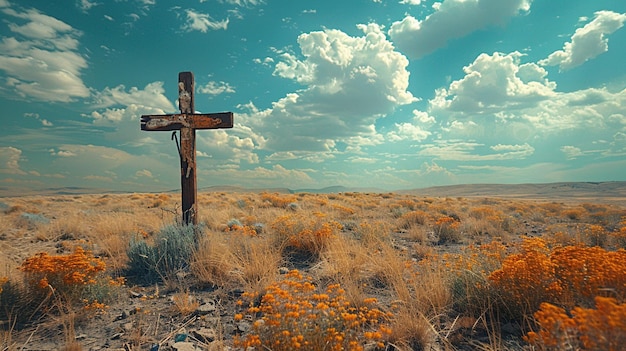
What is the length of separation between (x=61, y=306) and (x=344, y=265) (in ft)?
12.2

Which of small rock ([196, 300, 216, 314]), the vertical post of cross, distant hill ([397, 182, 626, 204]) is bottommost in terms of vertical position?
distant hill ([397, 182, 626, 204])

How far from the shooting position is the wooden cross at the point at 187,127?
6.50 metres

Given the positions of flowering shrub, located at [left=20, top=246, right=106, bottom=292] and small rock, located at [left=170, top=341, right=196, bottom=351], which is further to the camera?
flowering shrub, located at [left=20, top=246, right=106, bottom=292]

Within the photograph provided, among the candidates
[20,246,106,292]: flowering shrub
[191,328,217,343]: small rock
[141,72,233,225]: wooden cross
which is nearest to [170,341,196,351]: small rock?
[191,328,217,343]: small rock

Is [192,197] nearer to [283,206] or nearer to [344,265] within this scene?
[344,265]

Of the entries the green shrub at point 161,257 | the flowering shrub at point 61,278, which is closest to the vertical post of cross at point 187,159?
the green shrub at point 161,257

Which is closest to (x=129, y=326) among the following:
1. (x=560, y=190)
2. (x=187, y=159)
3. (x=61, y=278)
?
(x=61, y=278)

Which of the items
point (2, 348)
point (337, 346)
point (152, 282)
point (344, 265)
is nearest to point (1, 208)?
point (152, 282)

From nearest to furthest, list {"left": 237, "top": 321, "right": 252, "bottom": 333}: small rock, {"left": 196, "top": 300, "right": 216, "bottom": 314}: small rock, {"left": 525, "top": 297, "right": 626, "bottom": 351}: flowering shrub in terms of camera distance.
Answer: {"left": 525, "top": 297, "right": 626, "bottom": 351}: flowering shrub
{"left": 237, "top": 321, "right": 252, "bottom": 333}: small rock
{"left": 196, "top": 300, "right": 216, "bottom": 314}: small rock

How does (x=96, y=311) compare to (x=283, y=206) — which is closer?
(x=96, y=311)

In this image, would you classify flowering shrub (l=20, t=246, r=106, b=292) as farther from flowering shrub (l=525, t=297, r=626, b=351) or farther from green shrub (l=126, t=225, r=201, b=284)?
flowering shrub (l=525, t=297, r=626, b=351)

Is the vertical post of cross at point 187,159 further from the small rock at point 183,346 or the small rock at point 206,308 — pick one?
the small rock at point 183,346

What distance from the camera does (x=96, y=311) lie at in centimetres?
375

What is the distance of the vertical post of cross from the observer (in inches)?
256
